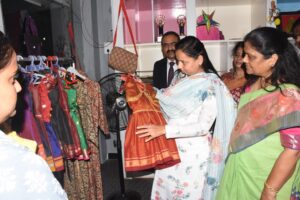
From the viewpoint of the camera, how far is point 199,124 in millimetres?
1331

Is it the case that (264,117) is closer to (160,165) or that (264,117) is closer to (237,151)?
(237,151)

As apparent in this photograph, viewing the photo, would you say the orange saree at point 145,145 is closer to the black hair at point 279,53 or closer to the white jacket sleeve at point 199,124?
the white jacket sleeve at point 199,124

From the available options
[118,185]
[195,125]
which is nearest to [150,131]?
[195,125]

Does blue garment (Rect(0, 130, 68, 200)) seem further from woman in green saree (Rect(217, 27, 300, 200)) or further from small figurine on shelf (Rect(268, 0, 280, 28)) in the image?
small figurine on shelf (Rect(268, 0, 280, 28))

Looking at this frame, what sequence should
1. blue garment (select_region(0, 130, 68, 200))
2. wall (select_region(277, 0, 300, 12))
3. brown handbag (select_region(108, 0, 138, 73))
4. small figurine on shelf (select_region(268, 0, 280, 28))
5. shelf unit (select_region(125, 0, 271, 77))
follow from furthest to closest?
wall (select_region(277, 0, 300, 12)) < shelf unit (select_region(125, 0, 271, 77)) < small figurine on shelf (select_region(268, 0, 280, 28)) < brown handbag (select_region(108, 0, 138, 73)) < blue garment (select_region(0, 130, 68, 200))

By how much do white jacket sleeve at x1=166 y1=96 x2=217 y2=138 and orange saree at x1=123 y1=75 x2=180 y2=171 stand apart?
0.23 feet

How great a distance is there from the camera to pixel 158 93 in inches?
59.2

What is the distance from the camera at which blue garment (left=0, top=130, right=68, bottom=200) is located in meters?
0.52

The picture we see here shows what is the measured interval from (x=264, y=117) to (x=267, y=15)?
7.08 feet


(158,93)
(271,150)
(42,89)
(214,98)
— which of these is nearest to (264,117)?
(271,150)

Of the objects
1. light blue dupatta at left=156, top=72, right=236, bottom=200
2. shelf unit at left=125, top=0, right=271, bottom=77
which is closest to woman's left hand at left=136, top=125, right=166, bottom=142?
light blue dupatta at left=156, top=72, right=236, bottom=200

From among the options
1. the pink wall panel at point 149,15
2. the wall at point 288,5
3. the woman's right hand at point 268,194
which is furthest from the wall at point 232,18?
the woman's right hand at point 268,194

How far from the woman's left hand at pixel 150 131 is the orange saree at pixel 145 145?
3 cm

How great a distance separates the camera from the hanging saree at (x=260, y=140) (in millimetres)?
1017
